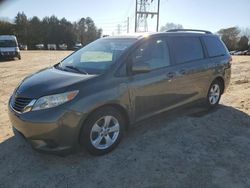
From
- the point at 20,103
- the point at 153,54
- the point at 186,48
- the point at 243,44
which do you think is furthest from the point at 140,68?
the point at 243,44

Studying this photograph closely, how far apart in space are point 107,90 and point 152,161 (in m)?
1.16

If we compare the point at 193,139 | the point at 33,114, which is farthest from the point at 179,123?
the point at 33,114

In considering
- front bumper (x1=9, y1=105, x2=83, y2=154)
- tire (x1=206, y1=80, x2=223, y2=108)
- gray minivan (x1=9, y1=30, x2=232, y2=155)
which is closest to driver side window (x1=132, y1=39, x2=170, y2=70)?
gray minivan (x1=9, y1=30, x2=232, y2=155)

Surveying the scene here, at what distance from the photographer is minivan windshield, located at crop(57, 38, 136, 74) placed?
416 cm

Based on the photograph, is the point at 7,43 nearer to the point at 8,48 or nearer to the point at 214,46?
the point at 8,48

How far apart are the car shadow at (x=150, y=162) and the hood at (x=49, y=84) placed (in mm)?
952

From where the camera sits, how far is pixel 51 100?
3.50 meters

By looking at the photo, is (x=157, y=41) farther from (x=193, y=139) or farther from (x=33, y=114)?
(x=33, y=114)

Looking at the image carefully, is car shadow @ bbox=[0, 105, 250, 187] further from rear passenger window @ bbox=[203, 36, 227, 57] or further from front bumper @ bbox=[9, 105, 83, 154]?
rear passenger window @ bbox=[203, 36, 227, 57]

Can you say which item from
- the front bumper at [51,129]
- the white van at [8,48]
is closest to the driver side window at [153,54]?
the front bumper at [51,129]

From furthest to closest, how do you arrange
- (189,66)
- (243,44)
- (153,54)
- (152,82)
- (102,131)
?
1. (243,44)
2. (189,66)
3. (153,54)
4. (152,82)
5. (102,131)

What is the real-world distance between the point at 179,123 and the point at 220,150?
1.17 meters

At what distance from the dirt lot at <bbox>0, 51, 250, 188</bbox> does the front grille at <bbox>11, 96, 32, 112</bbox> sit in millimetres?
552

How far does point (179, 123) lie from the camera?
17.1 ft
